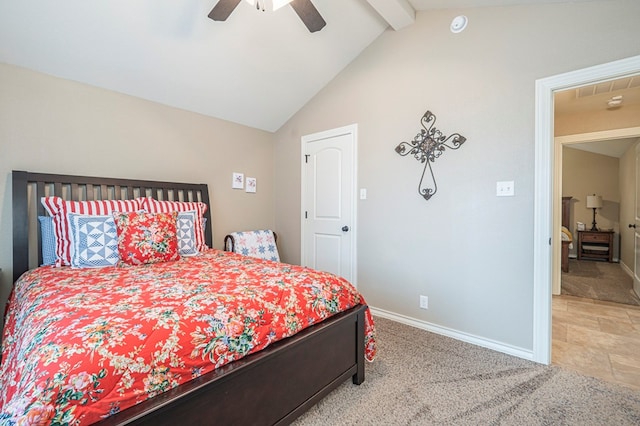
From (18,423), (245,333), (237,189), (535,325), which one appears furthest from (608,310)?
(18,423)

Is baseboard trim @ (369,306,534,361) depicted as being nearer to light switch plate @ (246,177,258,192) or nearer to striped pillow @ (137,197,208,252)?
striped pillow @ (137,197,208,252)

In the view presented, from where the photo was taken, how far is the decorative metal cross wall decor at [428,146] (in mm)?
2697

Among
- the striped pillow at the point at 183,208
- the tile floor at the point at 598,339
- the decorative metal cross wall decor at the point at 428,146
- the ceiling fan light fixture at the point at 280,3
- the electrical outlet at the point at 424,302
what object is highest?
the ceiling fan light fixture at the point at 280,3

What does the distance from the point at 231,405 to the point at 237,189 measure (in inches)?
114

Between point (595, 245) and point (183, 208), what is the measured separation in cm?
799

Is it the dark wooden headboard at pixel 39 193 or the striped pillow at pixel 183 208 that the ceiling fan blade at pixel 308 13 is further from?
the dark wooden headboard at pixel 39 193

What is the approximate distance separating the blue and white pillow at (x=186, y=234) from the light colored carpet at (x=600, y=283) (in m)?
4.68

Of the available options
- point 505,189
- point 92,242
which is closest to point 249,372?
point 92,242

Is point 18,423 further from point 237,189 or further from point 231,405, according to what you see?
point 237,189

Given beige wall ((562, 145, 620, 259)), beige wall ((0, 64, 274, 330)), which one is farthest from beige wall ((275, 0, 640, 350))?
beige wall ((562, 145, 620, 259))

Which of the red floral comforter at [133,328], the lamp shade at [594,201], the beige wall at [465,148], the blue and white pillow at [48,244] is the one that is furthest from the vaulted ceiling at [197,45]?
the lamp shade at [594,201]

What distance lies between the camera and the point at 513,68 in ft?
7.64

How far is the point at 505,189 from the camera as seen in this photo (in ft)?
7.73

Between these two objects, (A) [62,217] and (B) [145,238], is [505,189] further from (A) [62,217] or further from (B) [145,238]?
(A) [62,217]
